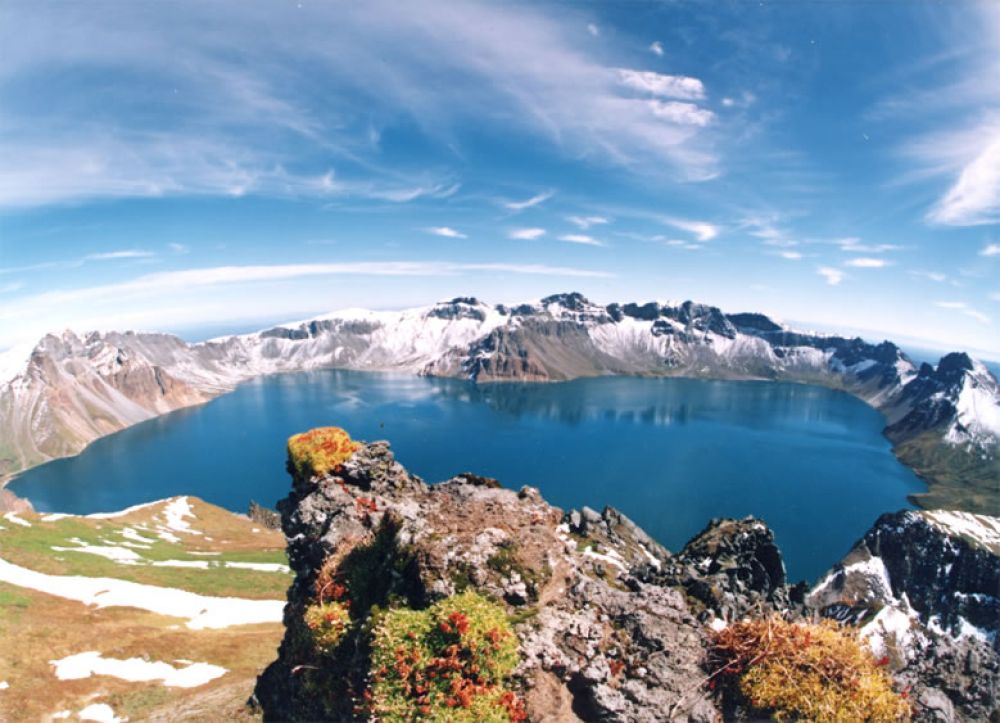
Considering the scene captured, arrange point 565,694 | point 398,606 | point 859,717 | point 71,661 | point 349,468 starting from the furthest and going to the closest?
point 71,661 < point 349,468 < point 398,606 < point 565,694 < point 859,717

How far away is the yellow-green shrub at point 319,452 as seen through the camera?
19609mm

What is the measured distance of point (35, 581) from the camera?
4250cm

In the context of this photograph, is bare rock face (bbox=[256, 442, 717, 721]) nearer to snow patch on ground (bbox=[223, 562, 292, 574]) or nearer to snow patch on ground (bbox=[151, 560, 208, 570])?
snow patch on ground (bbox=[223, 562, 292, 574])

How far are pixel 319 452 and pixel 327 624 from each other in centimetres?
785

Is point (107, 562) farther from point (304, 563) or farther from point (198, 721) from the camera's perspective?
point (304, 563)

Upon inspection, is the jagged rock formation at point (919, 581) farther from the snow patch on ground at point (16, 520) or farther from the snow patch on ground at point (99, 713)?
the snow patch on ground at point (16, 520)

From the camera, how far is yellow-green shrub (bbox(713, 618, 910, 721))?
941 centimetres

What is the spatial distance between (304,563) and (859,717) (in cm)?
1555

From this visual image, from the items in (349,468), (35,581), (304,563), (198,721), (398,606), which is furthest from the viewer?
(35,581)

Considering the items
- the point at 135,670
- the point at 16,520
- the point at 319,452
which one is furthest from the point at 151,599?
the point at 319,452

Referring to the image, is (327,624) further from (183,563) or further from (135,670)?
(183,563)

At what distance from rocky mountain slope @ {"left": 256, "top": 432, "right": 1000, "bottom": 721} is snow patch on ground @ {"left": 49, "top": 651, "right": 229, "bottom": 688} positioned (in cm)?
1802

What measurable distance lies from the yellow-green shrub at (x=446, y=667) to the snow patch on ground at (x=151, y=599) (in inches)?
1498

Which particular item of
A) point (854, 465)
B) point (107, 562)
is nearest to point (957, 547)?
point (107, 562)
